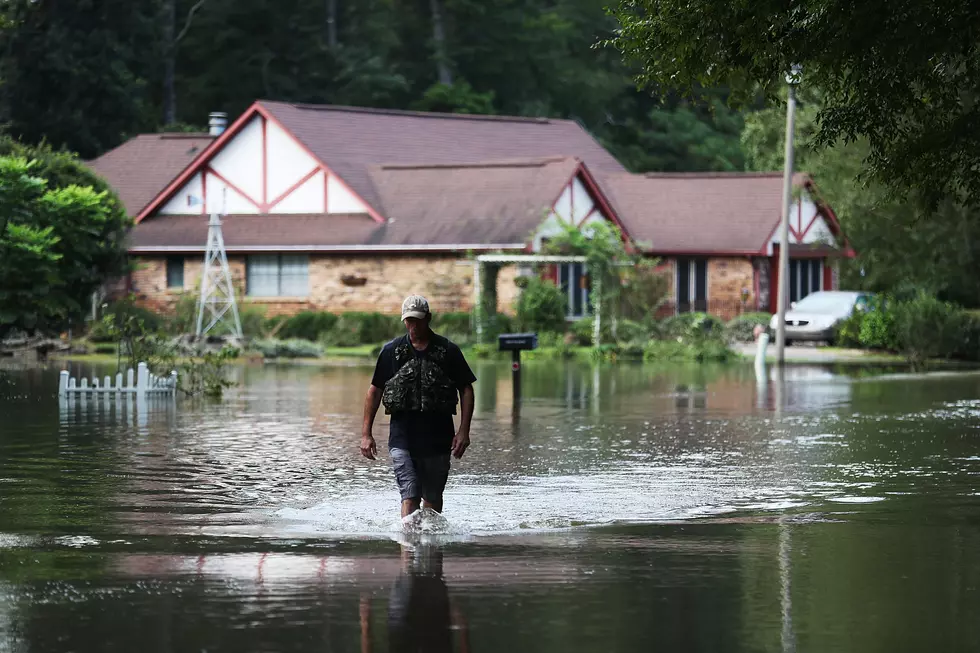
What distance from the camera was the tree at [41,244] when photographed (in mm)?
34031

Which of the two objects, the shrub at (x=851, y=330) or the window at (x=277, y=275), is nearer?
the shrub at (x=851, y=330)

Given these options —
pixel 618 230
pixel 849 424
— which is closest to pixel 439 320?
pixel 618 230

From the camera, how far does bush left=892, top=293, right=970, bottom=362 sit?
43281 mm

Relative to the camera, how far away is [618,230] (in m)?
48.1

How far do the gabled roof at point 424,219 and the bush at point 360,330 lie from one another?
85.4 inches

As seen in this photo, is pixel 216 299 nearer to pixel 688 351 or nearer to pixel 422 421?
pixel 688 351

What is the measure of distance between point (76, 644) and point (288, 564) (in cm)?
289

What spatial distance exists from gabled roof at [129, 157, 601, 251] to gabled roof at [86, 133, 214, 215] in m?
4.11

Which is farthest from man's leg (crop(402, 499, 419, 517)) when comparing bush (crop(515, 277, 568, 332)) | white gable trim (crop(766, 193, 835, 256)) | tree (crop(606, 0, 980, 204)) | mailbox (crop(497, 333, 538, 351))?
white gable trim (crop(766, 193, 835, 256))

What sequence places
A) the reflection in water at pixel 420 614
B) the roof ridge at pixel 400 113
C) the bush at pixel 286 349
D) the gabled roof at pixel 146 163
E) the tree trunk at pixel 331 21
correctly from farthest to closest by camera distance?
the tree trunk at pixel 331 21
the gabled roof at pixel 146 163
the roof ridge at pixel 400 113
the bush at pixel 286 349
the reflection in water at pixel 420 614

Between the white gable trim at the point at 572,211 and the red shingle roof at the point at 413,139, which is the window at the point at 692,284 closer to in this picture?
the white gable trim at the point at 572,211

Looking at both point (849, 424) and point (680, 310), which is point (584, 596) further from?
point (680, 310)

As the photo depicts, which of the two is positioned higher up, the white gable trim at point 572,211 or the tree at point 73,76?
the tree at point 73,76

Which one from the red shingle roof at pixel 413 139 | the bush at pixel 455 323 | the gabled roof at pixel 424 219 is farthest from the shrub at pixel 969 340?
the red shingle roof at pixel 413 139
